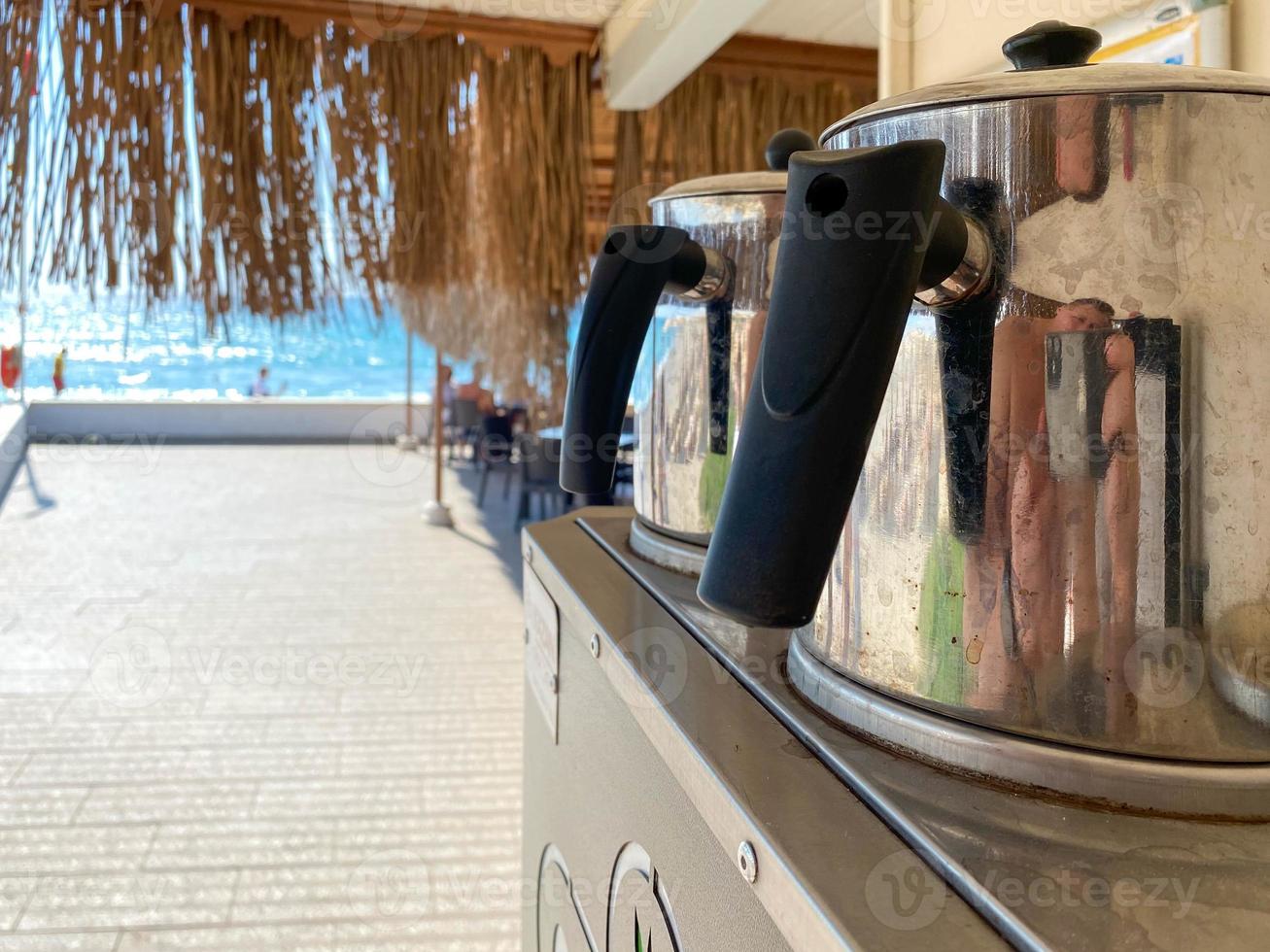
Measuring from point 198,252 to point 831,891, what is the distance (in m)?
2.08

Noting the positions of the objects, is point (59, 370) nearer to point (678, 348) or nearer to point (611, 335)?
point (678, 348)

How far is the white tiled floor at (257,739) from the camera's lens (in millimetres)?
1680

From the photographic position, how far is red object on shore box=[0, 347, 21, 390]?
7297 millimetres

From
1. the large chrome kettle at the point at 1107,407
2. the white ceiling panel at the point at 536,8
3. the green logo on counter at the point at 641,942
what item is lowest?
the green logo on counter at the point at 641,942

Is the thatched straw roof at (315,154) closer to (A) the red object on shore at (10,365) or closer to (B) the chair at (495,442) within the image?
(B) the chair at (495,442)

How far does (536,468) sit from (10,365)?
16.6 feet

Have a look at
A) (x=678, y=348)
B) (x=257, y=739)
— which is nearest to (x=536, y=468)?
(x=257, y=739)

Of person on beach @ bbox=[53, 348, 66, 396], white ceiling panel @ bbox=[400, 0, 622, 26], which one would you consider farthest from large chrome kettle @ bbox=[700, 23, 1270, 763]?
person on beach @ bbox=[53, 348, 66, 396]

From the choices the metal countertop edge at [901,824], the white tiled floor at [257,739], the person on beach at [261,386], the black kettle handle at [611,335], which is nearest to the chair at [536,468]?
the white tiled floor at [257,739]

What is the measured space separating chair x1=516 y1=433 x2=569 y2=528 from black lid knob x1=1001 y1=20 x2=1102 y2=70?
4.09 m

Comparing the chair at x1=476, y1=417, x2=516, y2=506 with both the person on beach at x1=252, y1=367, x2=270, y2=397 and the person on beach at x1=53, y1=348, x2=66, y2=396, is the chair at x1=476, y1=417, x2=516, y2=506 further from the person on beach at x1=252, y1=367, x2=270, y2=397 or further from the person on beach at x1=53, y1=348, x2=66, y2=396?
the person on beach at x1=252, y1=367, x2=270, y2=397

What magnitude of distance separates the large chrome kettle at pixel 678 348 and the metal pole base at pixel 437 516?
462 centimetres

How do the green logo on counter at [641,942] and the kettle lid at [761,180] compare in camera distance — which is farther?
the kettle lid at [761,180]

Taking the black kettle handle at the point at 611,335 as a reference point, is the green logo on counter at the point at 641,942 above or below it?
below
